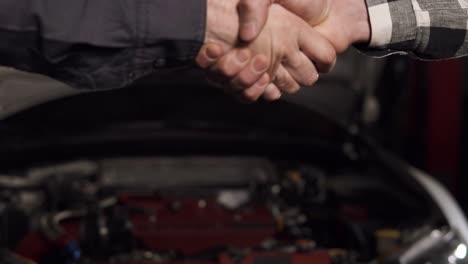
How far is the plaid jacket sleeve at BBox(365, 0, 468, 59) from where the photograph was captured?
1622mm

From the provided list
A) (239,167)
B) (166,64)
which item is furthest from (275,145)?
(166,64)

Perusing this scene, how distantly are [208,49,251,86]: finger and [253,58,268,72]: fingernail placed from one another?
2 cm

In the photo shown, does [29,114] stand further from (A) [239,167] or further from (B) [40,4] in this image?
Result: (B) [40,4]

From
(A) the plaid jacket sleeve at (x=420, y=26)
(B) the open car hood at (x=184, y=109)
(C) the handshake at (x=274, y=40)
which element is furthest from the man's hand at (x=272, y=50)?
(B) the open car hood at (x=184, y=109)

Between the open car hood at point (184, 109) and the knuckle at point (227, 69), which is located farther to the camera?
the open car hood at point (184, 109)

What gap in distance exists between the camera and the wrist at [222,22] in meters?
1.45

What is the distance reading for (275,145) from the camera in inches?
89.4

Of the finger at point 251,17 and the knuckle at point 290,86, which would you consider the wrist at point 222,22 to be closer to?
the finger at point 251,17

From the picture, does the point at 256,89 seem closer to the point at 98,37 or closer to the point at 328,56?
the point at 328,56

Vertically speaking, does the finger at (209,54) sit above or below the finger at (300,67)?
above

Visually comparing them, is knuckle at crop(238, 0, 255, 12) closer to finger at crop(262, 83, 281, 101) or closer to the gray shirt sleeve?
the gray shirt sleeve

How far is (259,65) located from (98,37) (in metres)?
0.35

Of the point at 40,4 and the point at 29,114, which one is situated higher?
the point at 40,4

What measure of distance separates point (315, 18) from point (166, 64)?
36 centimetres
